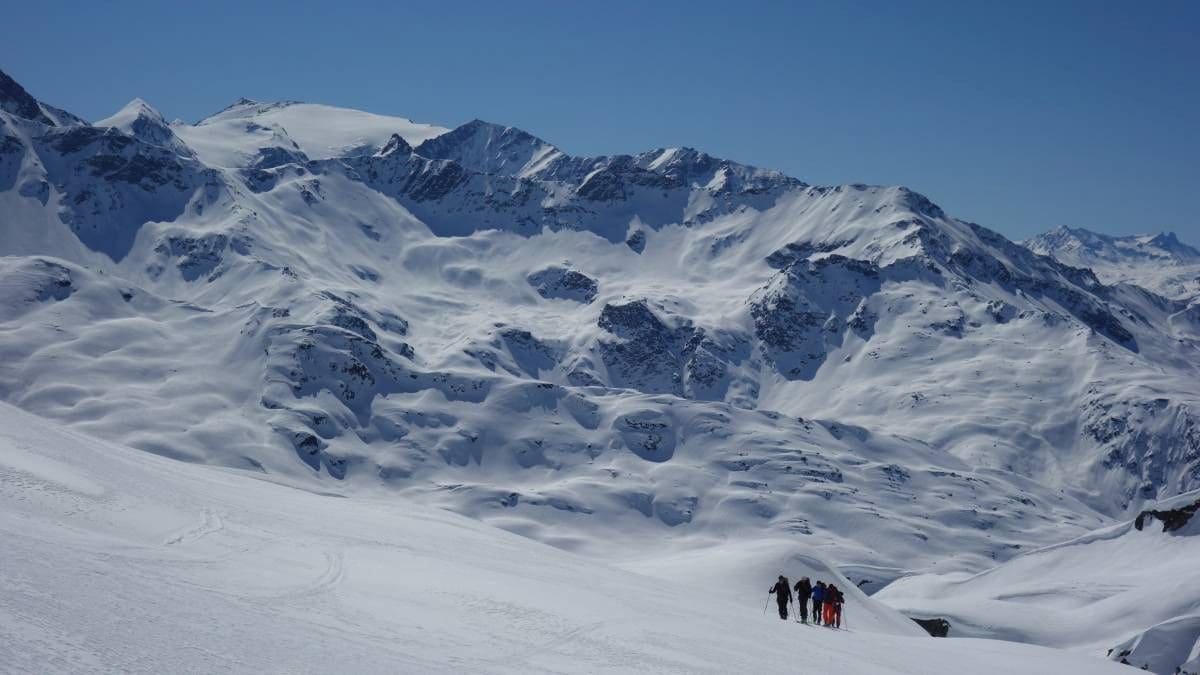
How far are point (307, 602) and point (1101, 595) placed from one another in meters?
101

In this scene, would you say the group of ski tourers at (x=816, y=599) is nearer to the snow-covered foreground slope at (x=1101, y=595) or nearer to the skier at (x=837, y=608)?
the skier at (x=837, y=608)

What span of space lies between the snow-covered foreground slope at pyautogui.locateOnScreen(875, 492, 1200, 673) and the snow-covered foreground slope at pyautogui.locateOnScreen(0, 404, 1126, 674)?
37.9 metres

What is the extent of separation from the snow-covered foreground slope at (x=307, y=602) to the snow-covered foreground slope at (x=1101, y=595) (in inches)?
1493

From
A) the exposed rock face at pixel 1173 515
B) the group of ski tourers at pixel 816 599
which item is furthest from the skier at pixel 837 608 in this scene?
the exposed rock face at pixel 1173 515

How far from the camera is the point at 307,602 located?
2389 cm

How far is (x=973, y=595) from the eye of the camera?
126 metres

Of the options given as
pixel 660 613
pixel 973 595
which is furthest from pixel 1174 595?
pixel 660 613

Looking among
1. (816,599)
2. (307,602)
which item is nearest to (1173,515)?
(816,599)

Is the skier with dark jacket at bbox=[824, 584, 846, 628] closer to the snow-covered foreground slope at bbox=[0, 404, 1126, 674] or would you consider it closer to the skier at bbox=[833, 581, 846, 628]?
the skier at bbox=[833, 581, 846, 628]

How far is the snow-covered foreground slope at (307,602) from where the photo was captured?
18094 millimetres

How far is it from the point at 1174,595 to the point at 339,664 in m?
86.6

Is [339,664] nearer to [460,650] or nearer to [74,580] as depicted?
[460,650]

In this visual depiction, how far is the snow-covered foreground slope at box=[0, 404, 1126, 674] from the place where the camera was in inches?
712

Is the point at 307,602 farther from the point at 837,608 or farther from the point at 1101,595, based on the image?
the point at 1101,595
